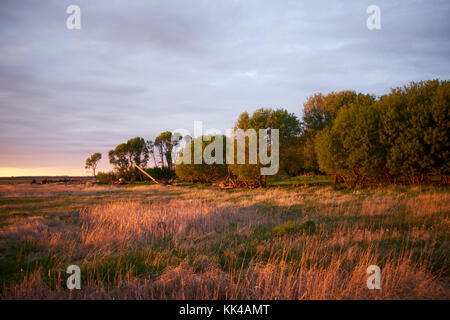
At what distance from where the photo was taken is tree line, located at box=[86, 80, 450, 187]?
24422mm

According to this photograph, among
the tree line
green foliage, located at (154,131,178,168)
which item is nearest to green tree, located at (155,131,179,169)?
green foliage, located at (154,131,178,168)

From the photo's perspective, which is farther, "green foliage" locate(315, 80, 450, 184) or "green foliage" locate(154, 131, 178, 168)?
"green foliage" locate(154, 131, 178, 168)

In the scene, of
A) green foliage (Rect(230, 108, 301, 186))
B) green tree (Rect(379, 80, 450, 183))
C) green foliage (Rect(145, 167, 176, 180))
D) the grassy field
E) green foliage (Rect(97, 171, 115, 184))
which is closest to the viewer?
the grassy field

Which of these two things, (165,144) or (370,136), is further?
(165,144)

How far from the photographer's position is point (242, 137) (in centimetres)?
3603

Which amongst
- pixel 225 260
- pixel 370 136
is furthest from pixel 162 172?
pixel 225 260

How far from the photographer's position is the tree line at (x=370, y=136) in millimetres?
24422

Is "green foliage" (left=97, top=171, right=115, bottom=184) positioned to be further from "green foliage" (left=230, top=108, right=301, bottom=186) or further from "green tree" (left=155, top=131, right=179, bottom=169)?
"green foliage" (left=230, top=108, right=301, bottom=186)

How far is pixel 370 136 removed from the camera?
28125 mm

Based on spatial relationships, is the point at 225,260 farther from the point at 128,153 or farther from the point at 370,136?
the point at 128,153

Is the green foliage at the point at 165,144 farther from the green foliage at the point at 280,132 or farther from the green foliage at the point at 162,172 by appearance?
the green foliage at the point at 280,132
